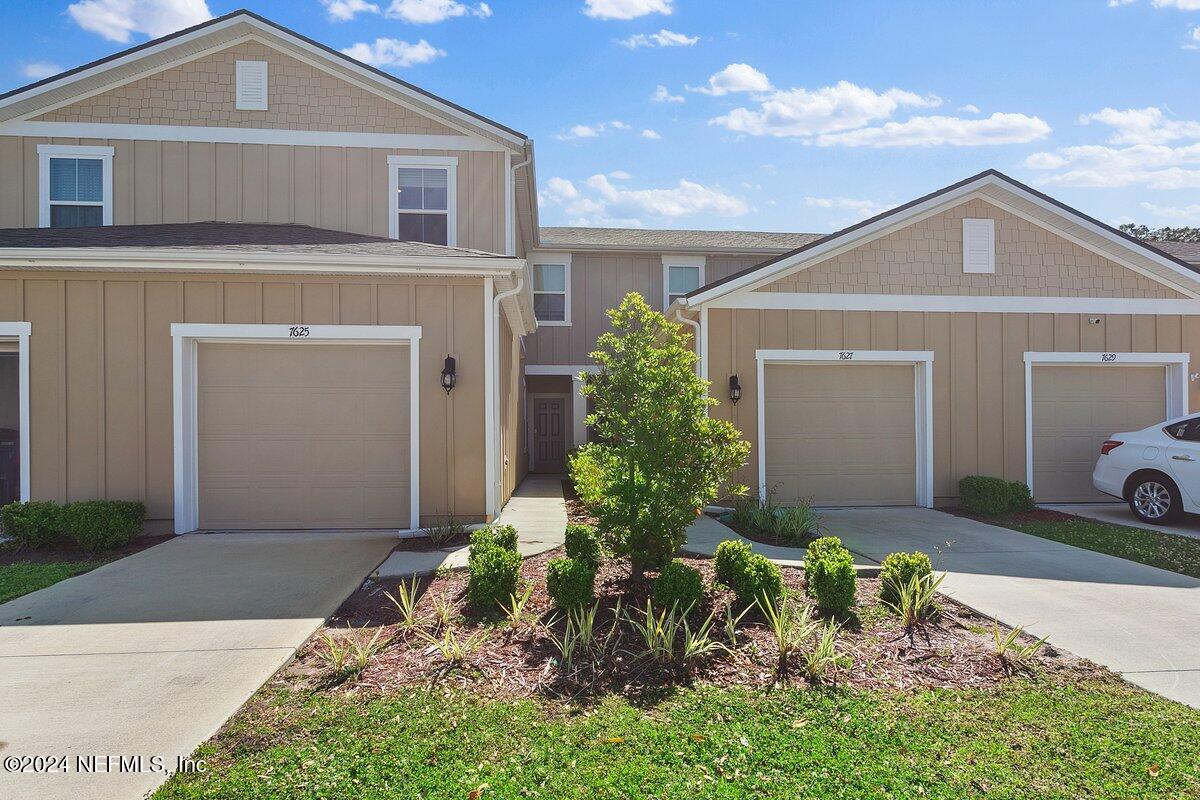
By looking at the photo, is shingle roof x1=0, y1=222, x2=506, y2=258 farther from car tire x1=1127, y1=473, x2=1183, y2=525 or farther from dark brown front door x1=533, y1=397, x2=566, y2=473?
car tire x1=1127, y1=473, x2=1183, y2=525

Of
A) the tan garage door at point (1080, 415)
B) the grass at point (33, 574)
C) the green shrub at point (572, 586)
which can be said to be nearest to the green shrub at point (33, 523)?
the grass at point (33, 574)

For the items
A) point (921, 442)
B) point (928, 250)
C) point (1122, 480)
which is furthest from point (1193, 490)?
point (928, 250)

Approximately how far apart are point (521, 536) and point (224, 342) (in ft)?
13.9

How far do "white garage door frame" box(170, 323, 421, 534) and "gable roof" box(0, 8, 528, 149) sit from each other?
408 centimetres

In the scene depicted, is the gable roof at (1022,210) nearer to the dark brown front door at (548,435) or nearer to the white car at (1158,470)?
the white car at (1158,470)

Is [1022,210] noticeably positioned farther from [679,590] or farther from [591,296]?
[679,590]

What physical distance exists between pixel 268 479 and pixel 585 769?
6.46 m

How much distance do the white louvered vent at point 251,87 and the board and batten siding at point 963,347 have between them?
25.2 ft

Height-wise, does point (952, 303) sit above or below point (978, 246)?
below

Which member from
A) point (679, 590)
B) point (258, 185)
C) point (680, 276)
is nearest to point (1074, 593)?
point (679, 590)

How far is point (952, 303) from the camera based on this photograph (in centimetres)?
985

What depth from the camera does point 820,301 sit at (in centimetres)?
966

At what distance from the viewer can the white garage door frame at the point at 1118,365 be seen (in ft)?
32.7

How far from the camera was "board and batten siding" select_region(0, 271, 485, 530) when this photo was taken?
25.0 feet
